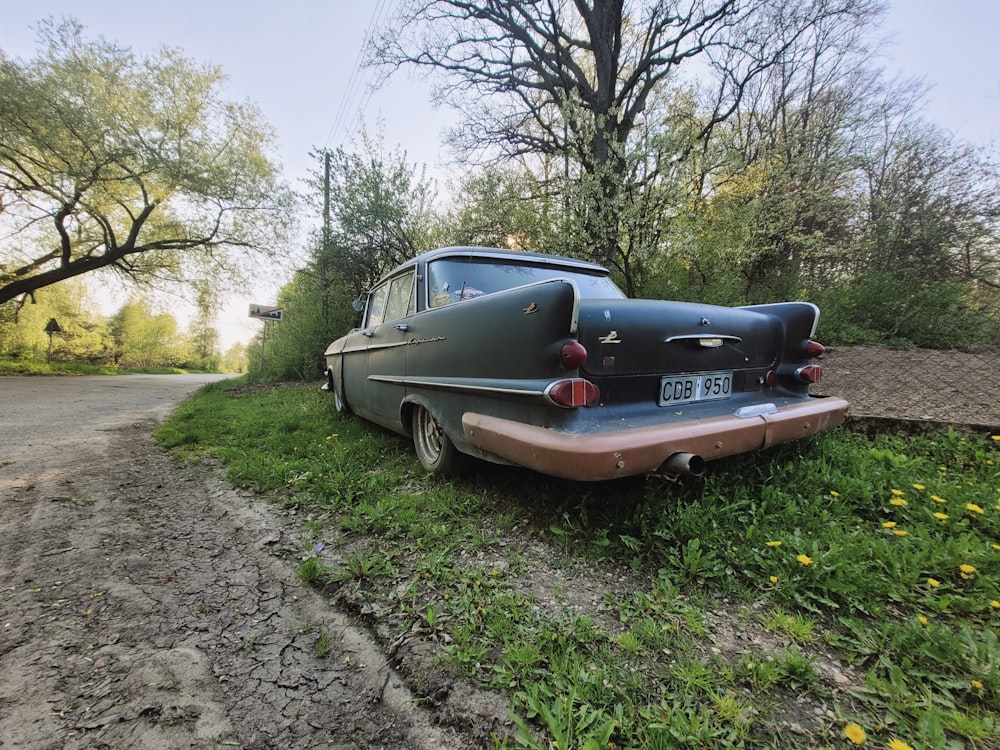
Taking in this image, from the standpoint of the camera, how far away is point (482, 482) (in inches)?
109

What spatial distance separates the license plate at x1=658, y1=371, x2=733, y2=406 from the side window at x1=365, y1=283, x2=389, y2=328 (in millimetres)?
2800

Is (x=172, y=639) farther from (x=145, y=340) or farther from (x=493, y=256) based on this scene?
(x=145, y=340)

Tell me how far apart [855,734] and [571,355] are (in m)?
1.43

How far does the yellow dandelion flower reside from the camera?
1.03 metres

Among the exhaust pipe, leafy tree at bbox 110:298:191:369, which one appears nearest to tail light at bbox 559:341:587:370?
the exhaust pipe

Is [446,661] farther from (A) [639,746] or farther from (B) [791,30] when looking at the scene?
(B) [791,30]

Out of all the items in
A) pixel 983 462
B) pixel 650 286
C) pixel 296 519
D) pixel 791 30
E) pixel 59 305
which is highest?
pixel 791 30

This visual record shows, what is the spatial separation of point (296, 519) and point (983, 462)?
438cm

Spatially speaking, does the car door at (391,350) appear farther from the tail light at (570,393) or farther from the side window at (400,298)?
the tail light at (570,393)

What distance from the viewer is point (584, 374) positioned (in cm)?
193

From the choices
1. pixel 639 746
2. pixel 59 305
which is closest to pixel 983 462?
pixel 639 746

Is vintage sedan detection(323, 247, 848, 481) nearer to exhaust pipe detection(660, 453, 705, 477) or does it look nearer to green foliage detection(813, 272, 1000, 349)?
exhaust pipe detection(660, 453, 705, 477)

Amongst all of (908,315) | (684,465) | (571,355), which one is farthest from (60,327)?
(908,315)

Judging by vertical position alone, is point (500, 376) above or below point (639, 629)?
above
